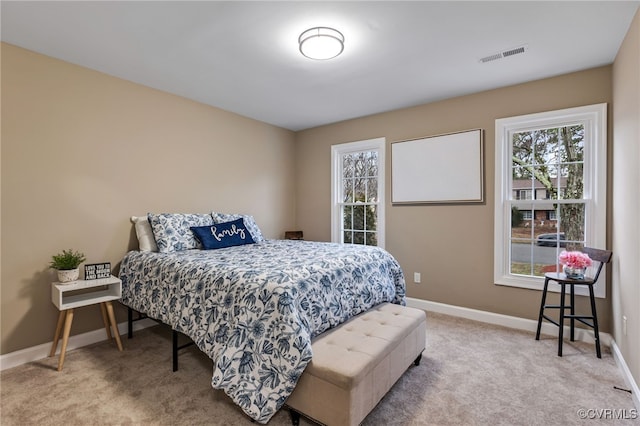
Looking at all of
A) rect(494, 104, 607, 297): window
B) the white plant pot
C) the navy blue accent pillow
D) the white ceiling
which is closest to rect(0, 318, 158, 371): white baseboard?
the white plant pot

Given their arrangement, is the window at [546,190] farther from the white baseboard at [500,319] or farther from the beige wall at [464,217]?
the white baseboard at [500,319]

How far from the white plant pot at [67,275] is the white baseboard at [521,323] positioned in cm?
340

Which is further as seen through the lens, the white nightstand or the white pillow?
the white pillow

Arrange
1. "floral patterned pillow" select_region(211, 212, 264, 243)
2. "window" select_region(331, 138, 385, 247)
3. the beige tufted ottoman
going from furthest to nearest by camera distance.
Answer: "window" select_region(331, 138, 385, 247)
"floral patterned pillow" select_region(211, 212, 264, 243)
the beige tufted ottoman

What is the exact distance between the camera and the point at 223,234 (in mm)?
3250

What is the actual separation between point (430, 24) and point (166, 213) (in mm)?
2980

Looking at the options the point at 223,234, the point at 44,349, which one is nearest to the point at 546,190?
the point at 223,234

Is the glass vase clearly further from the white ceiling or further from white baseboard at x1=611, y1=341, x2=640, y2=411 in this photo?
the white ceiling

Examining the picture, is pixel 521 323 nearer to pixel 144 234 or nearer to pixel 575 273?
pixel 575 273

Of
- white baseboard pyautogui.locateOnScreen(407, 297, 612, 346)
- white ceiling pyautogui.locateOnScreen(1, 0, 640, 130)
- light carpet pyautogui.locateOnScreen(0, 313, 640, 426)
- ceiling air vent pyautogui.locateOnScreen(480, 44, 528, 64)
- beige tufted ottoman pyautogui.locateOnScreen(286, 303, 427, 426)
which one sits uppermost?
white ceiling pyautogui.locateOnScreen(1, 0, 640, 130)

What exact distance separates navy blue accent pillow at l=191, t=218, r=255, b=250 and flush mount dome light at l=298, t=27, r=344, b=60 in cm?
189

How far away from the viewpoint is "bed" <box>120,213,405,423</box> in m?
1.66

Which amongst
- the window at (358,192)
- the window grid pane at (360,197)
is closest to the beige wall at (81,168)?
the window at (358,192)

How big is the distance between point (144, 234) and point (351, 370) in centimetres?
242
